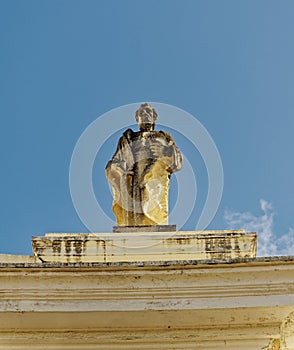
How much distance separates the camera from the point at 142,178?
789 cm

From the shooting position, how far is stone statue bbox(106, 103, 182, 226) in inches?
306

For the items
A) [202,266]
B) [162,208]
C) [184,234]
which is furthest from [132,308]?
[162,208]

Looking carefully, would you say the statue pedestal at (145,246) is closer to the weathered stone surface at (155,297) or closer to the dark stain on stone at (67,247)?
the dark stain on stone at (67,247)

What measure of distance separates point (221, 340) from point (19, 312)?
5.41 ft

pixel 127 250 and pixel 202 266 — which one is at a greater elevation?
pixel 127 250

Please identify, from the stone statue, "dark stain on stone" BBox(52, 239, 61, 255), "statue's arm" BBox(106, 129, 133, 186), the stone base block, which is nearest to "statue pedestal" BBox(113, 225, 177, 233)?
the stone base block

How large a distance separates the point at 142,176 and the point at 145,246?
3.94 ft

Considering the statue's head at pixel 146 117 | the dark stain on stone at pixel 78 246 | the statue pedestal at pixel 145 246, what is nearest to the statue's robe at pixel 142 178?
the statue's head at pixel 146 117

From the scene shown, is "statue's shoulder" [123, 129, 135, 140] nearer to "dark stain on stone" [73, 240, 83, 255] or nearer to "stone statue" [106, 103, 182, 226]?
"stone statue" [106, 103, 182, 226]

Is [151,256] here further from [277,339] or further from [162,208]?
[277,339]

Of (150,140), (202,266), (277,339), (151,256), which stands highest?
(150,140)

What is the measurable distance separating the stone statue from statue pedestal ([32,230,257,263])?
0.72m

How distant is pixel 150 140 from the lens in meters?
8.20

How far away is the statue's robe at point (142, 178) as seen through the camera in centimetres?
776
